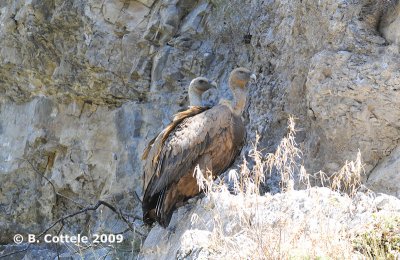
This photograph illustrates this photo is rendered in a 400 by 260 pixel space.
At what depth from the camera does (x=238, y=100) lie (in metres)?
6.71

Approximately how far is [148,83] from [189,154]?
2.66 meters

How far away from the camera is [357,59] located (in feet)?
20.9

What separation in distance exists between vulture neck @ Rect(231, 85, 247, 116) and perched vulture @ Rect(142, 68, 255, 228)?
3.6 inches

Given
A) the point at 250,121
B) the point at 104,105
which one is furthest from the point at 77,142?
the point at 250,121

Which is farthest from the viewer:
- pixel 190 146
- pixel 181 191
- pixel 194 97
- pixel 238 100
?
pixel 194 97

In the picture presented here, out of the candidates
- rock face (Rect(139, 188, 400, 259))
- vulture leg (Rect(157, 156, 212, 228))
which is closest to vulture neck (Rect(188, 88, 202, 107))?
vulture leg (Rect(157, 156, 212, 228))

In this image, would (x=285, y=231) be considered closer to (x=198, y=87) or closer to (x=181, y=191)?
(x=181, y=191)

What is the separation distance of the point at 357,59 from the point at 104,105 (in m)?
3.74

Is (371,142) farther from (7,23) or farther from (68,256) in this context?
(7,23)

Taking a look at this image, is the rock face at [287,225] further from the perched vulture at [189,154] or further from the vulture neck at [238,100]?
the vulture neck at [238,100]

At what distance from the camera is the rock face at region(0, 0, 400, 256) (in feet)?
21.0

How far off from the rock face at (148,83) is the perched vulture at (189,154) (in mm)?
749

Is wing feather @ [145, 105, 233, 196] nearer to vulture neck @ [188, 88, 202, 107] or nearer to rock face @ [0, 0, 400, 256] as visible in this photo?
rock face @ [0, 0, 400, 256]

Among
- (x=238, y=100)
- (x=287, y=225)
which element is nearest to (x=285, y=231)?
(x=287, y=225)
